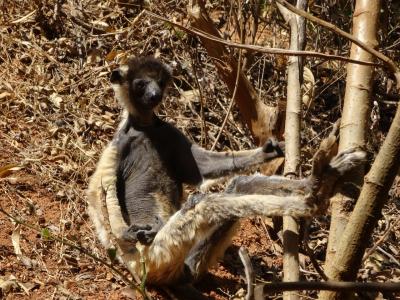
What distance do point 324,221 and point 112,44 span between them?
4.13 metres

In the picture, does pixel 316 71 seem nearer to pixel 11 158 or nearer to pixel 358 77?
pixel 11 158

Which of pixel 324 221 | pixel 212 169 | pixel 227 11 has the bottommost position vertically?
pixel 324 221

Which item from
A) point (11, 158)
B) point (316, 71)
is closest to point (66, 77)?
point (11, 158)


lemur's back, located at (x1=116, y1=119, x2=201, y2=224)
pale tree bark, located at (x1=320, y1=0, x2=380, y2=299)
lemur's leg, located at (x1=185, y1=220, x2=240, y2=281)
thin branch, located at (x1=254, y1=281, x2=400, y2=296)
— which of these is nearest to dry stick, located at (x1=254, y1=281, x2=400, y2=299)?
thin branch, located at (x1=254, y1=281, x2=400, y2=296)

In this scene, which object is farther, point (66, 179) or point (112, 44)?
point (112, 44)

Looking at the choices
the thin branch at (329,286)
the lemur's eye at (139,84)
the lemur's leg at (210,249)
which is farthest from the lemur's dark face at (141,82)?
the thin branch at (329,286)

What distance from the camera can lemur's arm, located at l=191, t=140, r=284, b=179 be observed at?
6.33 metres

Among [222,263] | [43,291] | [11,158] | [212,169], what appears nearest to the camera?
[43,291]

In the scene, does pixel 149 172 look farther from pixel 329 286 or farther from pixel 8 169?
pixel 329 286

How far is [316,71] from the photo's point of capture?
378 inches

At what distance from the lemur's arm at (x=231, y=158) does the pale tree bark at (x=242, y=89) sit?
66cm

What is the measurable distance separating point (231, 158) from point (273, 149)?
0.56 meters

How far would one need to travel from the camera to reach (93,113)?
9234 mm

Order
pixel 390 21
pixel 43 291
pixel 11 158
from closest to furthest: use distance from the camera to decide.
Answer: pixel 43 291 < pixel 11 158 < pixel 390 21
